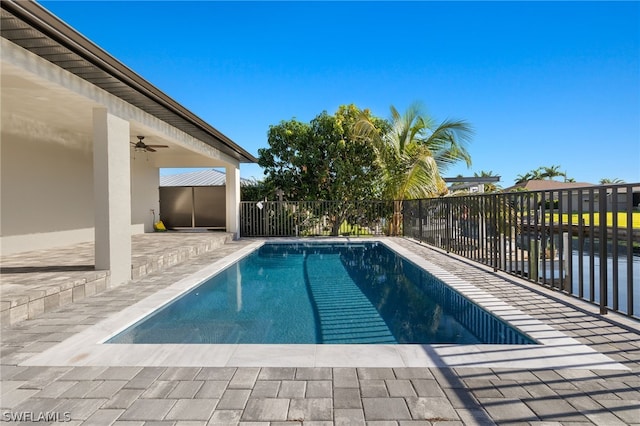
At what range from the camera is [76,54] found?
4270 mm

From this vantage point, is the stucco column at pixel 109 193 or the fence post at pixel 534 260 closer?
the fence post at pixel 534 260

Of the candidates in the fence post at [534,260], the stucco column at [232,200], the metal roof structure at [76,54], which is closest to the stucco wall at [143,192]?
the stucco column at [232,200]

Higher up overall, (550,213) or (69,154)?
(69,154)

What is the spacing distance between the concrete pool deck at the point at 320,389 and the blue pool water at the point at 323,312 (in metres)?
0.68

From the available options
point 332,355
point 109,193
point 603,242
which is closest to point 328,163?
point 109,193

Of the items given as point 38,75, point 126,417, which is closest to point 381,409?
point 126,417

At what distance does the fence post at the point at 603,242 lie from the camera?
3732mm

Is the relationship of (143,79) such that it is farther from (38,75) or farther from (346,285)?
(346,285)

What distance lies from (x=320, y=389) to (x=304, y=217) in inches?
505

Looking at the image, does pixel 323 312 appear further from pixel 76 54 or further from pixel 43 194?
pixel 43 194

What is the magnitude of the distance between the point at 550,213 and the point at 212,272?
19.7 ft

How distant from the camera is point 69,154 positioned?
374 inches

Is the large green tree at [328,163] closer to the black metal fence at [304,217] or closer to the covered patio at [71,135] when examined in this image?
the black metal fence at [304,217]

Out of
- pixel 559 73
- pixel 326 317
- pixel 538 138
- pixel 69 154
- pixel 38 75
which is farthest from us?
pixel 538 138
